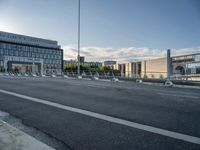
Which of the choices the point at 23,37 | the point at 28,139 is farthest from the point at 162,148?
the point at 23,37

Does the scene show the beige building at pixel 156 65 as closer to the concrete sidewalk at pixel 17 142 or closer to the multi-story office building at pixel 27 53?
the concrete sidewalk at pixel 17 142

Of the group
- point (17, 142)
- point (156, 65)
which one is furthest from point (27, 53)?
point (17, 142)

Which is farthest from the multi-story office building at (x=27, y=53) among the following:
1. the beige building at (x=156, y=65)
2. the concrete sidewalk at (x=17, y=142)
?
the concrete sidewalk at (x=17, y=142)

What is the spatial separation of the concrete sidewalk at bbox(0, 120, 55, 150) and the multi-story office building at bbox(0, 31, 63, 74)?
316 ft

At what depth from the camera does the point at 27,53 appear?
374ft

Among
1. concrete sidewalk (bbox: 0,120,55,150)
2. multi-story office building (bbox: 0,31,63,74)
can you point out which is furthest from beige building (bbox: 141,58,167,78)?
multi-story office building (bbox: 0,31,63,74)

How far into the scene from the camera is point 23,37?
118 m

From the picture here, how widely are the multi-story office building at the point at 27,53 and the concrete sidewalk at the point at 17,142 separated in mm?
96255

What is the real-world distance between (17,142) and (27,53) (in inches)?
4699

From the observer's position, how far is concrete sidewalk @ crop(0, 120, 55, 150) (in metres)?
3.15

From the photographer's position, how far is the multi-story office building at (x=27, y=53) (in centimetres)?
10438

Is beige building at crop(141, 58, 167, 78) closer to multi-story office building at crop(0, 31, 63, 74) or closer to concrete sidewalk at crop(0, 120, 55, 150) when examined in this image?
concrete sidewalk at crop(0, 120, 55, 150)

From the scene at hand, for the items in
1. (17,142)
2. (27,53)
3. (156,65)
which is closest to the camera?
(17,142)

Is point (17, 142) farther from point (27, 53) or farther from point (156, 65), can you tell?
point (27, 53)
